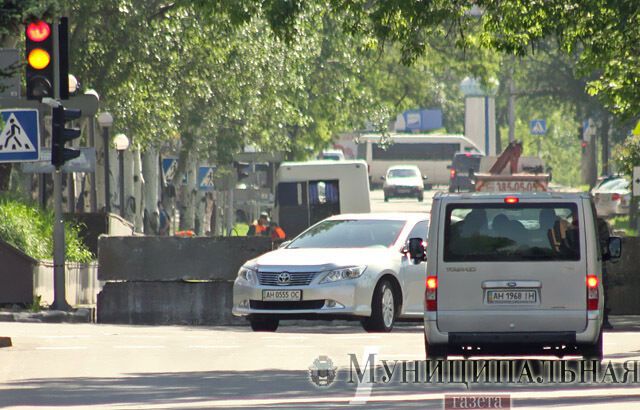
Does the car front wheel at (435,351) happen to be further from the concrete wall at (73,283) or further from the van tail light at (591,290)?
the concrete wall at (73,283)

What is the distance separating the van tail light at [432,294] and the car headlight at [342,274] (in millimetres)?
6287

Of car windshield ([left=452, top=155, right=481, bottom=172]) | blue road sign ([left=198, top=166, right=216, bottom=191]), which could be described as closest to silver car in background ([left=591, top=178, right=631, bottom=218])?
blue road sign ([left=198, top=166, right=216, bottom=191])

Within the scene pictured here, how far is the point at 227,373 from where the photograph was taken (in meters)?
18.0

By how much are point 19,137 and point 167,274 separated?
20.2 feet

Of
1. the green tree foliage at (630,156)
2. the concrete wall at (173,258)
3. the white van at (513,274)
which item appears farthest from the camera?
the green tree foliage at (630,156)

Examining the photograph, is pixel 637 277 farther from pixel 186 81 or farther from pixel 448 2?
pixel 186 81

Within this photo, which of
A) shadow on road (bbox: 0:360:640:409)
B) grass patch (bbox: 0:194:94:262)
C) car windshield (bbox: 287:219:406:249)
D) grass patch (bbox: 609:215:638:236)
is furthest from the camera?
grass patch (bbox: 609:215:638:236)

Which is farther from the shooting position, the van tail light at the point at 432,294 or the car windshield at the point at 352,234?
the car windshield at the point at 352,234

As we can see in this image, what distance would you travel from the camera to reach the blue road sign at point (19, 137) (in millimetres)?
24922

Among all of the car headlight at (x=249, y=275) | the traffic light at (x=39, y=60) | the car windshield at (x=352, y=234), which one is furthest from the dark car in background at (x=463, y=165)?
the car headlight at (x=249, y=275)

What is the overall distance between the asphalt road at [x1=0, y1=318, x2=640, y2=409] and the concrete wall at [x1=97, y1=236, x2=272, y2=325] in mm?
4596

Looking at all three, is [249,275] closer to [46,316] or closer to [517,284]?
[46,316]

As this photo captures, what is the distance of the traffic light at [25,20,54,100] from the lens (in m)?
23.1

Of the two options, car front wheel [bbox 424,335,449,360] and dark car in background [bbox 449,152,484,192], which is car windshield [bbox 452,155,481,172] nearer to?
dark car in background [bbox 449,152,484,192]
